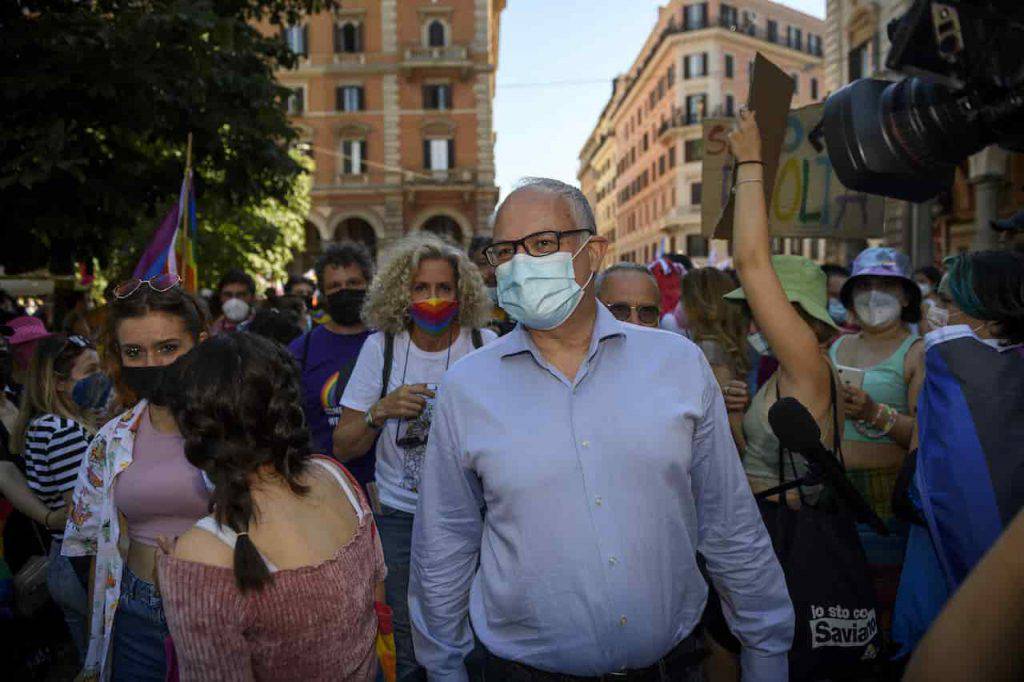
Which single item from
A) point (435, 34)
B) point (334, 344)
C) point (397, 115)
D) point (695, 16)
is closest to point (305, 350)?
point (334, 344)

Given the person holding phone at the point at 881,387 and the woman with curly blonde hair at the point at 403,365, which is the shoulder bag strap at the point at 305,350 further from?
the person holding phone at the point at 881,387

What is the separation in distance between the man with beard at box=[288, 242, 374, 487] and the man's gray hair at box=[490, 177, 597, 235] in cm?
171

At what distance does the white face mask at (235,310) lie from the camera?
291 inches

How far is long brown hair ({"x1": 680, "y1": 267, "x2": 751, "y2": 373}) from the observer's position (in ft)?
12.6

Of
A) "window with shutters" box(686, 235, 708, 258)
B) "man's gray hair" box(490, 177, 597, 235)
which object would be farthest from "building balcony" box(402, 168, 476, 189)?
"man's gray hair" box(490, 177, 597, 235)

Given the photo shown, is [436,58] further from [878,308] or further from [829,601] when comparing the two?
[829,601]

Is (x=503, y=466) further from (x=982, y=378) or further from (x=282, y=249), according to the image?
(x=282, y=249)

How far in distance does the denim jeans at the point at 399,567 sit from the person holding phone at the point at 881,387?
1761 mm

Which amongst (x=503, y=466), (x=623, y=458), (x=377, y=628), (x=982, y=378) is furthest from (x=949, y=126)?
(x=377, y=628)

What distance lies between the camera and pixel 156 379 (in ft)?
9.49

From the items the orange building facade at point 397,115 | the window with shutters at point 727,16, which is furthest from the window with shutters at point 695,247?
the orange building facade at point 397,115

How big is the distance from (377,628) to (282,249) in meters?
24.9

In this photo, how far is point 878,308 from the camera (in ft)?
13.6

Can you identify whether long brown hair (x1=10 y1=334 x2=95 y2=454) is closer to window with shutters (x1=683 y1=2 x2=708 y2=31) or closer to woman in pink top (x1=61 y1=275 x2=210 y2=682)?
woman in pink top (x1=61 y1=275 x2=210 y2=682)
